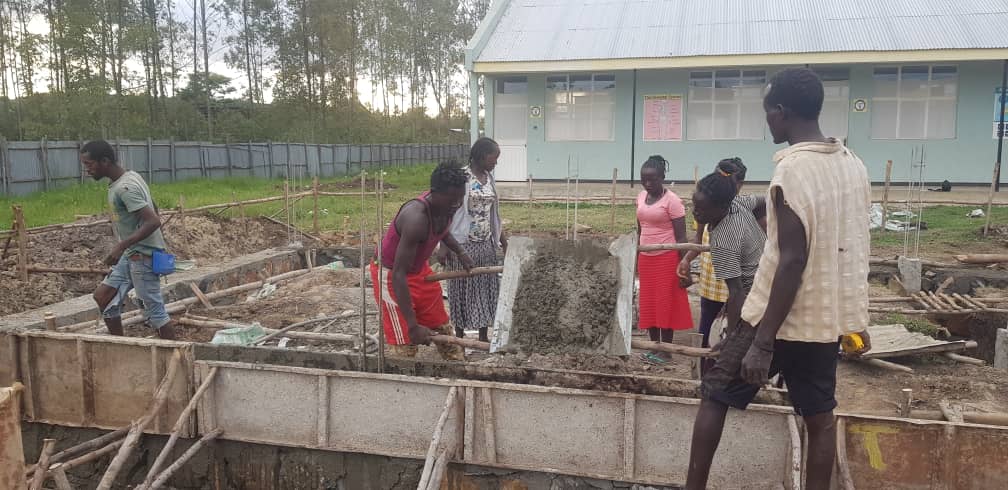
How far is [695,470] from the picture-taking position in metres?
2.80

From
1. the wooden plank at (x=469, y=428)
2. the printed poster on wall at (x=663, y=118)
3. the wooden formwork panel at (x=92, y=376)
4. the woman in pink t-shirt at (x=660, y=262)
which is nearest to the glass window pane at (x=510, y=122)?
the printed poster on wall at (x=663, y=118)

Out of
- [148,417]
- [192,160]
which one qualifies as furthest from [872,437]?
[192,160]

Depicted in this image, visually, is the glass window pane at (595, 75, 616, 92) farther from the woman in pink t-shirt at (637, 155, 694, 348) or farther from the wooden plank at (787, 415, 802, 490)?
the wooden plank at (787, 415, 802, 490)

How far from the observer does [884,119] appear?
50.7ft

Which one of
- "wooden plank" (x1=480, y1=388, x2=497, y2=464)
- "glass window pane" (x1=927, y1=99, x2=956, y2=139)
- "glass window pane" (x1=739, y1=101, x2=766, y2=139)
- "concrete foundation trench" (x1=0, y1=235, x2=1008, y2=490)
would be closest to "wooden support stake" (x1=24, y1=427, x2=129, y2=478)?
"concrete foundation trench" (x1=0, y1=235, x2=1008, y2=490)

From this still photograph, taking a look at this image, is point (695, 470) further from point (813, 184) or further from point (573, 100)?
point (573, 100)

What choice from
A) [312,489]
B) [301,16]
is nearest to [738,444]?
[312,489]

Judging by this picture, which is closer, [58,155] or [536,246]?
[536,246]

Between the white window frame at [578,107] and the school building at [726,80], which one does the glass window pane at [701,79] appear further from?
the white window frame at [578,107]

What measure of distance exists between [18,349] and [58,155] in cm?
1359

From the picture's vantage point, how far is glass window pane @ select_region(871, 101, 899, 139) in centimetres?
1542

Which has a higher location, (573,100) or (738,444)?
(573,100)

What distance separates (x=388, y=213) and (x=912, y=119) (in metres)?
11.0

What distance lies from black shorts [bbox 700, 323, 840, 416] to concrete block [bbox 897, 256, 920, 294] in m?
5.68
